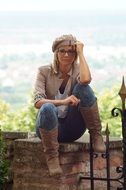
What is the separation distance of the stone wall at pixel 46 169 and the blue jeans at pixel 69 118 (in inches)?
4.0

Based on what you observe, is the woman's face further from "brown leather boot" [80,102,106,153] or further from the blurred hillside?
the blurred hillside

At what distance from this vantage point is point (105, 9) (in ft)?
436

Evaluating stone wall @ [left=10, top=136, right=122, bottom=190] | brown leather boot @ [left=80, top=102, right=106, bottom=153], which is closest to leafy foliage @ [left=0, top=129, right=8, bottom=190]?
stone wall @ [left=10, top=136, right=122, bottom=190]

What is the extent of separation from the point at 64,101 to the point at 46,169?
0.64m

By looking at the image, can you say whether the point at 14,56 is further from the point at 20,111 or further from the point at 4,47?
the point at 20,111

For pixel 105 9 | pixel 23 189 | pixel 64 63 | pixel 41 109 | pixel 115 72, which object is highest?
pixel 105 9

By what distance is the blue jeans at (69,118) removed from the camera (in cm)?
571

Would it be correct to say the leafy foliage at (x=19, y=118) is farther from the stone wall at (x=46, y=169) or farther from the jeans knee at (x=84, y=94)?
the jeans knee at (x=84, y=94)

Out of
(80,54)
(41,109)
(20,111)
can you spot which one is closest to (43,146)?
(41,109)

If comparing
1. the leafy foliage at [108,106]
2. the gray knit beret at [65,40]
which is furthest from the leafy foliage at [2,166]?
the leafy foliage at [108,106]

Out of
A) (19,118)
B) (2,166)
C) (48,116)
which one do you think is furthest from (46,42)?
(48,116)

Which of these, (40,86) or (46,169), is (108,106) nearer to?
(46,169)

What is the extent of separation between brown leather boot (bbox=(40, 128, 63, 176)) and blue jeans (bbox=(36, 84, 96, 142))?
0.16ft

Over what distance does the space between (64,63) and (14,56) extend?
80.5 metres
